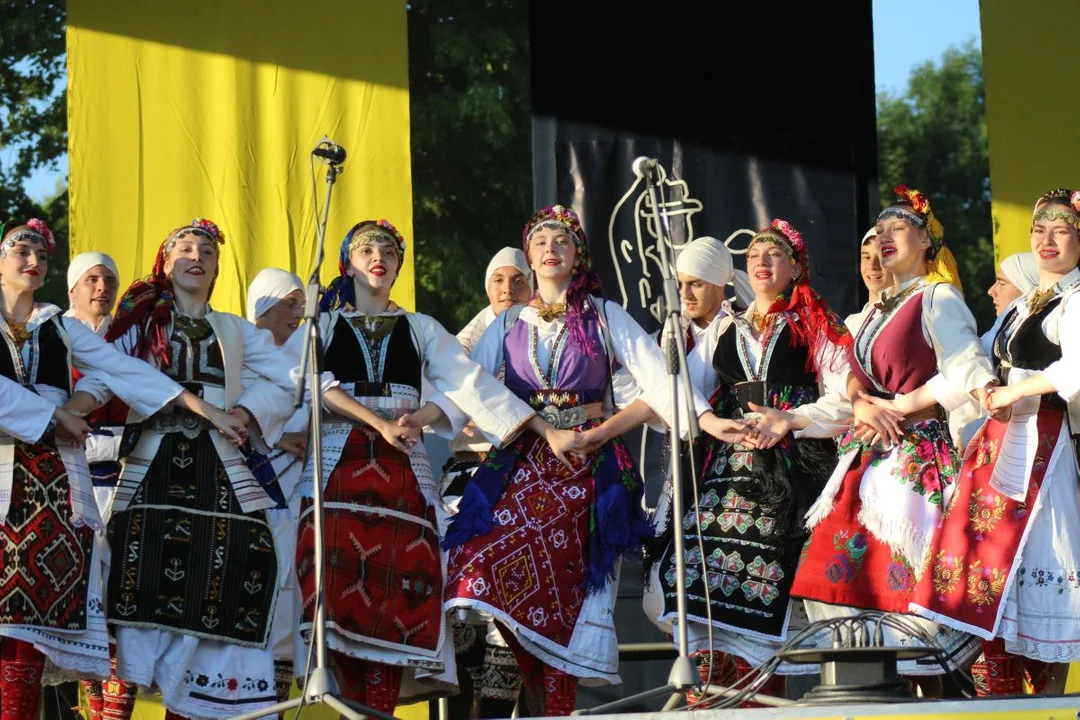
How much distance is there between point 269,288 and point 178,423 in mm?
1334

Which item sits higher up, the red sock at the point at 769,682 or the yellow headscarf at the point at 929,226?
the yellow headscarf at the point at 929,226

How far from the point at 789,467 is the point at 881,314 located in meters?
0.55

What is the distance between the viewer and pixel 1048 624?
16.9 feet

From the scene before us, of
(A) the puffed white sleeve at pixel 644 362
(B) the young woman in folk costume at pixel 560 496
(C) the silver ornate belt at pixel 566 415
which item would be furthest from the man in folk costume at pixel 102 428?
(A) the puffed white sleeve at pixel 644 362

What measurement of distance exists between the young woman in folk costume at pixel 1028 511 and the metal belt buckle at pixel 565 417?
1.13 m

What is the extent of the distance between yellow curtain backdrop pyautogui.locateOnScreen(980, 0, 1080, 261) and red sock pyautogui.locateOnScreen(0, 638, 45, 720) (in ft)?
13.8

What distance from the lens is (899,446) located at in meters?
5.50

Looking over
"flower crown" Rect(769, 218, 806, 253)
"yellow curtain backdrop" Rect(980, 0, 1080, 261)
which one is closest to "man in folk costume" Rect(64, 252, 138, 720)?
"flower crown" Rect(769, 218, 806, 253)

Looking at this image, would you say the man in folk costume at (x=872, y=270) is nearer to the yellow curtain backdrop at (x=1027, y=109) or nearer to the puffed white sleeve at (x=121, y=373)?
the yellow curtain backdrop at (x=1027, y=109)

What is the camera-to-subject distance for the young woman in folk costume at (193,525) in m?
5.51

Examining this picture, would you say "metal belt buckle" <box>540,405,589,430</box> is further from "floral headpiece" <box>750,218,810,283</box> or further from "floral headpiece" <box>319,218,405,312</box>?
"floral headpiece" <box>750,218,810,283</box>

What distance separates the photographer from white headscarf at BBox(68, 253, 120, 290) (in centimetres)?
663

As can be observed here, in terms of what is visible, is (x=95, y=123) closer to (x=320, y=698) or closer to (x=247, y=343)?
(x=247, y=343)

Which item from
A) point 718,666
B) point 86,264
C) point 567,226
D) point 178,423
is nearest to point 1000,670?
point 718,666
